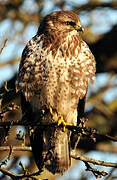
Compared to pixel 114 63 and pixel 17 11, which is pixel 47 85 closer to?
pixel 114 63

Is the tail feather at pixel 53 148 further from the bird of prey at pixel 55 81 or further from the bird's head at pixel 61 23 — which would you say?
the bird's head at pixel 61 23

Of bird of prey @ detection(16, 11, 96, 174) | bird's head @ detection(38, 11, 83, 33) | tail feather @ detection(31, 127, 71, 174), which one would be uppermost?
bird's head @ detection(38, 11, 83, 33)

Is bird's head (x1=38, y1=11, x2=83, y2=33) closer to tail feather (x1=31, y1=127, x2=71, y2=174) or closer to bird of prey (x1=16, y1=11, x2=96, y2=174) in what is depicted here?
bird of prey (x1=16, y1=11, x2=96, y2=174)

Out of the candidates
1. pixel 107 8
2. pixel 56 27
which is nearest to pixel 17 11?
pixel 107 8

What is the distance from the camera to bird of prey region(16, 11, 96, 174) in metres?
4.25

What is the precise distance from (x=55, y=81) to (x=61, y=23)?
3.13 feet

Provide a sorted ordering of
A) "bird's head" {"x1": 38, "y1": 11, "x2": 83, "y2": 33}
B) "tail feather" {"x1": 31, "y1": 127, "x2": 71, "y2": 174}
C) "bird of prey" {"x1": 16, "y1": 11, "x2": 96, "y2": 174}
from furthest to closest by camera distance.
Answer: "bird's head" {"x1": 38, "y1": 11, "x2": 83, "y2": 33} → "tail feather" {"x1": 31, "y1": 127, "x2": 71, "y2": 174} → "bird of prey" {"x1": 16, "y1": 11, "x2": 96, "y2": 174}

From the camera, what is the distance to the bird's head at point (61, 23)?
15.6 ft

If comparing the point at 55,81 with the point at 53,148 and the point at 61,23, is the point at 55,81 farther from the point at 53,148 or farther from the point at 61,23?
the point at 61,23

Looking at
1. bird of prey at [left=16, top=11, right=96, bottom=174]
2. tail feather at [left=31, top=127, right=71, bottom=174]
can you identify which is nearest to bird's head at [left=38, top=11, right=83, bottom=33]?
bird of prey at [left=16, top=11, right=96, bottom=174]

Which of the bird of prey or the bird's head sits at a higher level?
the bird's head

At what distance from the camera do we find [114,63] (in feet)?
20.5

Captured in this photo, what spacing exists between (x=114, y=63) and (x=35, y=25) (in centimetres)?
155

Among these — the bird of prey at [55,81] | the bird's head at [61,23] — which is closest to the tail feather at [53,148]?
the bird of prey at [55,81]
